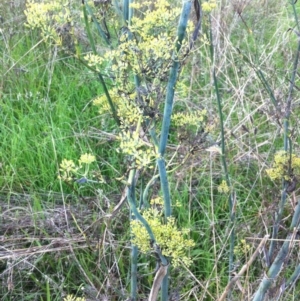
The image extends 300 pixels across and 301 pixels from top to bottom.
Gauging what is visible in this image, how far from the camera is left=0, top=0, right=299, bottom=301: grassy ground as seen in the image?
154 centimetres

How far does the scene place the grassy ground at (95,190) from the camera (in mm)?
1540

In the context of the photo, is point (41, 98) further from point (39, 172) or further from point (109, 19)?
point (109, 19)

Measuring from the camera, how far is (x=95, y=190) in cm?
188

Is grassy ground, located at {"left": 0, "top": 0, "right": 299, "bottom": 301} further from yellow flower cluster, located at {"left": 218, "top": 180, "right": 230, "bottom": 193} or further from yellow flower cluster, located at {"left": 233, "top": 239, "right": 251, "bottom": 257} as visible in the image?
yellow flower cluster, located at {"left": 218, "top": 180, "right": 230, "bottom": 193}

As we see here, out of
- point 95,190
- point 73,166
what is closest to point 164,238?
point 73,166

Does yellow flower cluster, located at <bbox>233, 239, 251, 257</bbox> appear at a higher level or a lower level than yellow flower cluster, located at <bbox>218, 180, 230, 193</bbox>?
lower

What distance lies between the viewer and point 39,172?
6.49ft

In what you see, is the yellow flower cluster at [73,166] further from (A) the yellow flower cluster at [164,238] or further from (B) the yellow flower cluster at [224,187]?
(B) the yellow flower cluster at [224,187]

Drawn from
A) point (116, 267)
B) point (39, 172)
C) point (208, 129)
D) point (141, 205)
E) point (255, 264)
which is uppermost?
point (208, 129)

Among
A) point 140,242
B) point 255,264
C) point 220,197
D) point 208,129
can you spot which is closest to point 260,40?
point 220,197

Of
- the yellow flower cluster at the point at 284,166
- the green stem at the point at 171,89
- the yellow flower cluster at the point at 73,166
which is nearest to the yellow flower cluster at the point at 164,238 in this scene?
the green stem at the point at 171,89

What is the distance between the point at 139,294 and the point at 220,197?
1.69 feet

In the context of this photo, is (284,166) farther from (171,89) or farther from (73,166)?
(73,166)

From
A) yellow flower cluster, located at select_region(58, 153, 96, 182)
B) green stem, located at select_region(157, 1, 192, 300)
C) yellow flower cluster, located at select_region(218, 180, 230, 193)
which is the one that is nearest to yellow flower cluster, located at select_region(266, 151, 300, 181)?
yellow flower cluster, located at select_region(218, 180, 230, 193)
